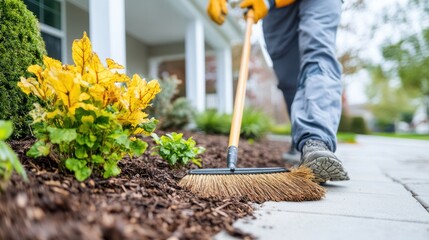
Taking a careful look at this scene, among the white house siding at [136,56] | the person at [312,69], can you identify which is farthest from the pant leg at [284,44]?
the white house siding at [136,56]

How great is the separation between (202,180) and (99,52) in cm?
143

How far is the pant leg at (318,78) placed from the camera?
5.71ft

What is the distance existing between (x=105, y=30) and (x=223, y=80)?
16.0ft

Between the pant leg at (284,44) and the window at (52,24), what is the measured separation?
1459 mm

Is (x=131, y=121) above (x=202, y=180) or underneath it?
above

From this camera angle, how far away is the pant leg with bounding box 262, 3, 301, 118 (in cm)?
233

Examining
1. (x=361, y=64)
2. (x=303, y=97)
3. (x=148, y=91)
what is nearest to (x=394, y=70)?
(x=361, y=64)

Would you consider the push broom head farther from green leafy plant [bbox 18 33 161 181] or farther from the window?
the window

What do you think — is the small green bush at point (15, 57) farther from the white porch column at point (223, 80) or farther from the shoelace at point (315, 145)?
the white porch column at point (223, 80)

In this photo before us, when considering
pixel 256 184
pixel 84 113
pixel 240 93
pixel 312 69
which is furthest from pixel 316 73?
pixel 84 113

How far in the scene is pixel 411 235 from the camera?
93 cm

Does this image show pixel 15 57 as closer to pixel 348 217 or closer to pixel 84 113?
pixel 84 113

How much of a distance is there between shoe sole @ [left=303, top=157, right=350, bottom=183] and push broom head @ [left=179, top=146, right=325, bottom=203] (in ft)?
0.41

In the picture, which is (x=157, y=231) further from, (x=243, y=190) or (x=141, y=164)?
(x=141, y=164)
